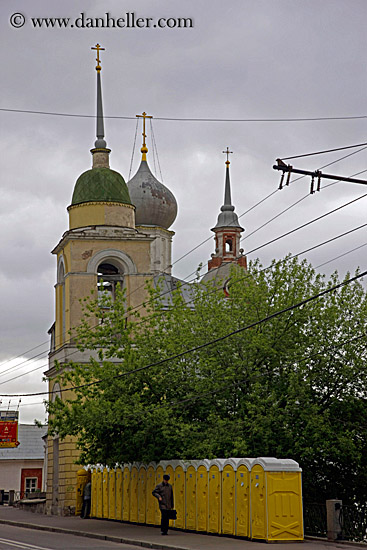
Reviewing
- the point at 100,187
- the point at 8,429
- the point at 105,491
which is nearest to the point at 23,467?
the point at 8,429

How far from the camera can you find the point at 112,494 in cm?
3375

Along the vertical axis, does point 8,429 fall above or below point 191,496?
above

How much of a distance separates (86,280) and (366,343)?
48.9 feet

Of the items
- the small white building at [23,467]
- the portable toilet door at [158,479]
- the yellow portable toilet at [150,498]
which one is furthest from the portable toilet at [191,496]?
the small white building at [23,467]

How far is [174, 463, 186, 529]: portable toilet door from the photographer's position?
27.7m

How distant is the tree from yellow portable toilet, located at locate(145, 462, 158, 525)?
750mm

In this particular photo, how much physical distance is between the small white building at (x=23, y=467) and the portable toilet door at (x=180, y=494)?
44.4 meters

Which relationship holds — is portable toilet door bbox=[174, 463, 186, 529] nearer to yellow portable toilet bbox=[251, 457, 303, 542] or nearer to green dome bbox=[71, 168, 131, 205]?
yellow portable toilet bbox=[251, 457, 303, 542]

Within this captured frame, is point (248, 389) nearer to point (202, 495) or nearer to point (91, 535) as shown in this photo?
point (202, 495)

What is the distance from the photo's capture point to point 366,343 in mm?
30984

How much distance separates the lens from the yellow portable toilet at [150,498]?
30.0 meters

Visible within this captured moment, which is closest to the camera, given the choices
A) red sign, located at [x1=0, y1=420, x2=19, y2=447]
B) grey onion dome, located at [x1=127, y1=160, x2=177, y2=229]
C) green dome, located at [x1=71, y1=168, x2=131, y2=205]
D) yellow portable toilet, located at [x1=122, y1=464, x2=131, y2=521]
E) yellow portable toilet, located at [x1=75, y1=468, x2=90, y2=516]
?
yellow portable toilet, located at [x1=122, y1=464, x2=131, y2=521]

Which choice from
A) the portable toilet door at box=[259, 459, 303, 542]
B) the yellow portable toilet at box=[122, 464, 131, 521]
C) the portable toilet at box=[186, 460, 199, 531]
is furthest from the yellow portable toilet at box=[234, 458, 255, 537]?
the yellow portable toilet at box=[122, 464, 131, 521]

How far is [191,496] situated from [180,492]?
848mm
